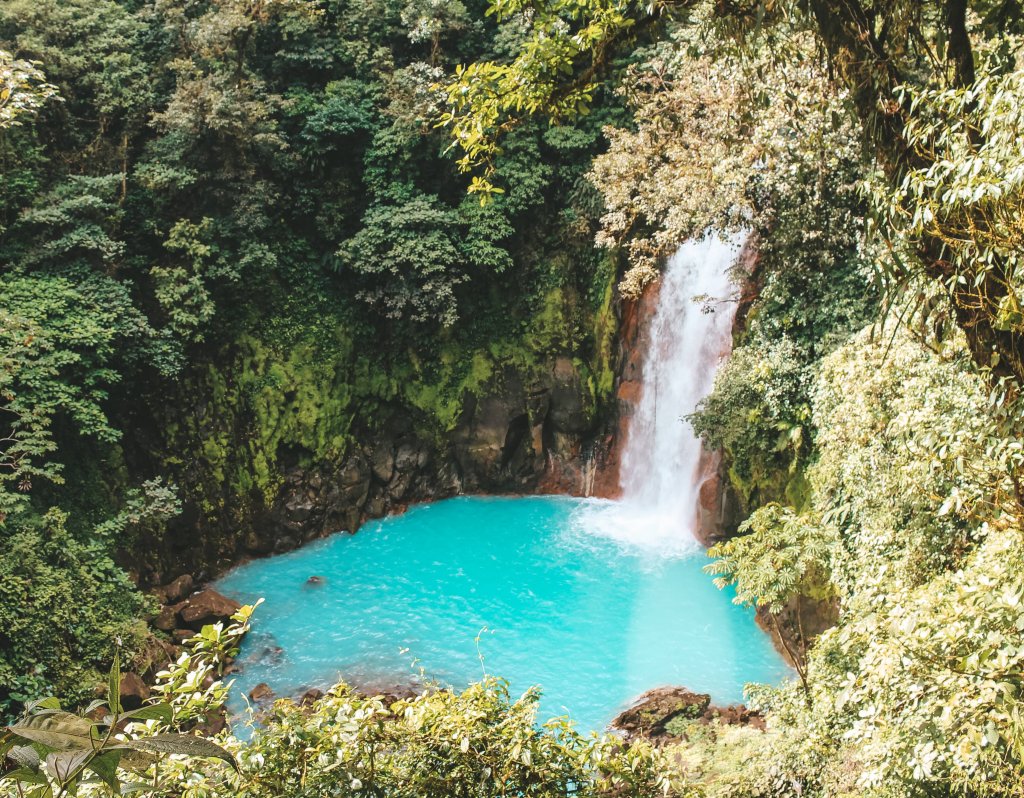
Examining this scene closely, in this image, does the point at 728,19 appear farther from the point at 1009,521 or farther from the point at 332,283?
the point at 332,283

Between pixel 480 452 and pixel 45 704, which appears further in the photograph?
pixel 480 452

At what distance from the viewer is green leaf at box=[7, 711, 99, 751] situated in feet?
4.35

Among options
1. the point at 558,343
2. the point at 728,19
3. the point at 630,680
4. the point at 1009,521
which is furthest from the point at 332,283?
the point at 1009,521

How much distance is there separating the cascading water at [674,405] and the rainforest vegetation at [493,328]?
1.04 meters

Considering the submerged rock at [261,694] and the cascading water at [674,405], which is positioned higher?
the cascading water at [674,405]

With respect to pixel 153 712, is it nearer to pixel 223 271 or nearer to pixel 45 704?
pixel 45 704

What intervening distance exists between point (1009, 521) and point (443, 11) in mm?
13584

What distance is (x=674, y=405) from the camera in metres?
14.1

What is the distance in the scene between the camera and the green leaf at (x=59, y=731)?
133cm


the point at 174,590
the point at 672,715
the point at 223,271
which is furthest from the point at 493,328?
the point at 672,715

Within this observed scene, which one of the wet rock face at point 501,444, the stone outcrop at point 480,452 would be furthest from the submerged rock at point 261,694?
the wet rock face at point 501,444

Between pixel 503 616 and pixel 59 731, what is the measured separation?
10131 millimetres

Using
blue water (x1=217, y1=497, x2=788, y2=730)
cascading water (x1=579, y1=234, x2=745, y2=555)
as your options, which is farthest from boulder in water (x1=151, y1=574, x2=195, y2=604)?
cascading water (x1=579, y1=234, x2=745, y2=555)

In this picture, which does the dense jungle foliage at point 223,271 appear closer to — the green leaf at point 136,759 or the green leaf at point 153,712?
the green leaf at point 136,759
